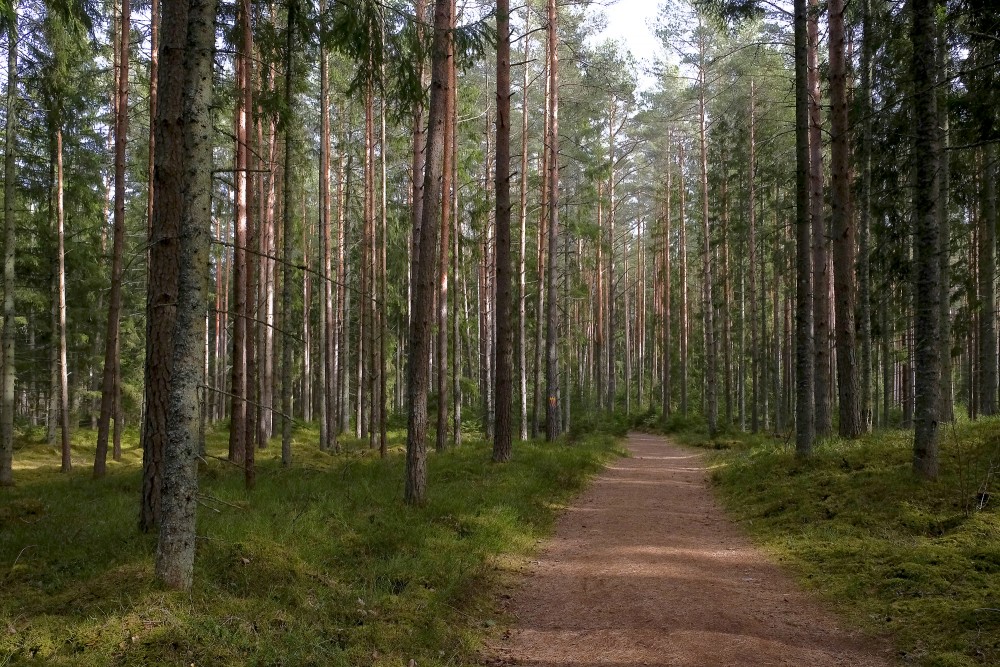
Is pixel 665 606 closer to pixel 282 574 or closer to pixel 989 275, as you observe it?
pixel 282 574

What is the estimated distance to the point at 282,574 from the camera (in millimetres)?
5426

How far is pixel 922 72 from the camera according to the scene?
7699 mm

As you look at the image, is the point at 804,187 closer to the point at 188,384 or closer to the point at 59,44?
the point at 188,384

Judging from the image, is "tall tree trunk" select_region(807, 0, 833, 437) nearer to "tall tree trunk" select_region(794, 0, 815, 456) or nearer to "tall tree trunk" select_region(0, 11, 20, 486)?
"tall tree trunk" select_region(794, 0, 815, 456)

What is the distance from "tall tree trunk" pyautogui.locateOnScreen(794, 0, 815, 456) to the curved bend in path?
3.29 metres

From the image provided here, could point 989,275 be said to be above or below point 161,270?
above

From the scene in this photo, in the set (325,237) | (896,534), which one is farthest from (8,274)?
(896,534)

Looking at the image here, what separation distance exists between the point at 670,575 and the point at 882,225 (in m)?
11.7

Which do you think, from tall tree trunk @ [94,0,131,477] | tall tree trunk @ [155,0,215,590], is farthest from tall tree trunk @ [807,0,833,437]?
tall tree trunk @ [94,0,131,477]

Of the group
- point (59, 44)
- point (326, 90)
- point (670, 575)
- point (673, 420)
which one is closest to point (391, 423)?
point (673, 420)

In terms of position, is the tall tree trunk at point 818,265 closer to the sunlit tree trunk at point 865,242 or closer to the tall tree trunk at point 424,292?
the sunlit tree trunk at point 865,242

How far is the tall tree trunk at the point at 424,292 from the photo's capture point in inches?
352

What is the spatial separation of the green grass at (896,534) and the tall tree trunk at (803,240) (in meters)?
0.74

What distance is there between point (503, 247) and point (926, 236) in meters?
7.11
